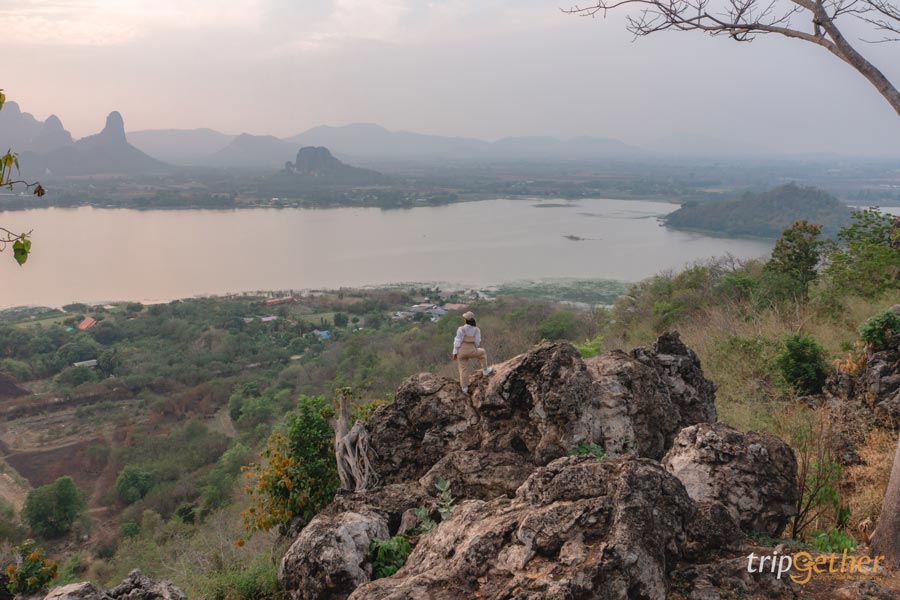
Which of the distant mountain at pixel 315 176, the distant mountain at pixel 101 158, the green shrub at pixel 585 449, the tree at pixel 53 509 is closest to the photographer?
the green shrub at pixel 585 449

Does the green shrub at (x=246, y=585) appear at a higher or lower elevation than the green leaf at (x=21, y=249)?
lower

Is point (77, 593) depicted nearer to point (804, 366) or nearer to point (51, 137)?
point (804, 366)

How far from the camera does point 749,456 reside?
378 centimetres

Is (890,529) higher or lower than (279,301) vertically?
higher

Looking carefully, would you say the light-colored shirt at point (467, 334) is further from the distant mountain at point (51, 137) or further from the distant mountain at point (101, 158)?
the distant mountain at point (51, 137)

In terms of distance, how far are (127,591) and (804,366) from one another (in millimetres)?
6730

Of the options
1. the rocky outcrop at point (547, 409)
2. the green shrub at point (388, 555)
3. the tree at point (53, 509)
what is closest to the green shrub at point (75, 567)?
the tree at point (53, 509)

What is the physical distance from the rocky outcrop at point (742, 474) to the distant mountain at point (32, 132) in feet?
477

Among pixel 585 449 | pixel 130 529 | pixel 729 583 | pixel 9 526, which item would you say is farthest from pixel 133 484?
pixel 729 583

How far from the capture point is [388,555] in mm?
3568

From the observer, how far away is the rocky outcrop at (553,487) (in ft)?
8.87

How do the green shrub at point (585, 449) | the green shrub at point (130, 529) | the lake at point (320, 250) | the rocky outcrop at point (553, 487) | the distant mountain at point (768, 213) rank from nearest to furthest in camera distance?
the rocky outcrop at point (553, 487) < the green shrub at point (585, 449) < the green shrub at point (130, 529) < the lake at point (320, 250) < the distant mountain at point (768, 213)

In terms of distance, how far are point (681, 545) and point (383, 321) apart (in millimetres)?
31310

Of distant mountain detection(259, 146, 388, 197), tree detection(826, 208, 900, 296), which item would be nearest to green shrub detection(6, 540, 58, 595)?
tree detection(826, 208, 900, 296)
